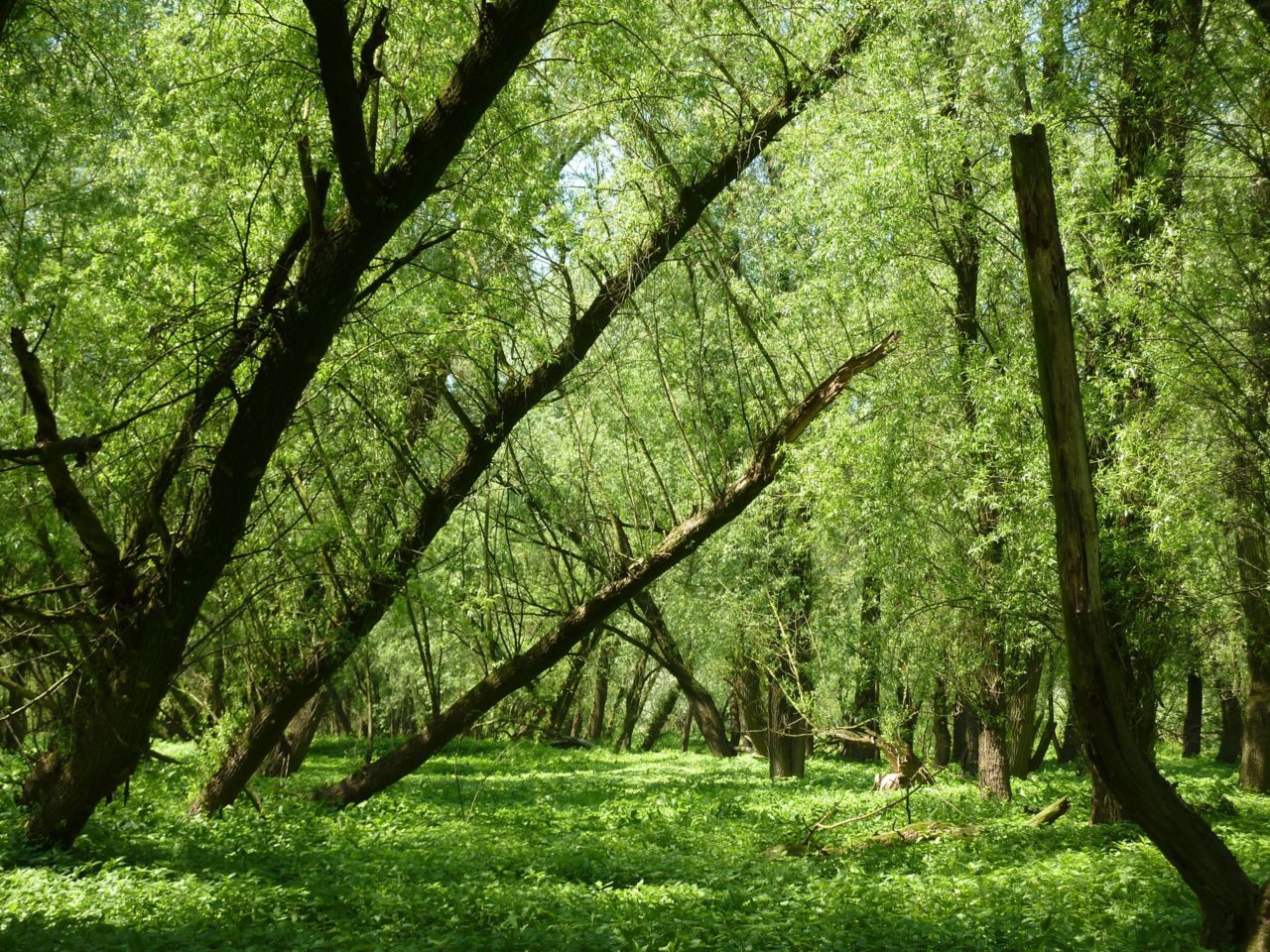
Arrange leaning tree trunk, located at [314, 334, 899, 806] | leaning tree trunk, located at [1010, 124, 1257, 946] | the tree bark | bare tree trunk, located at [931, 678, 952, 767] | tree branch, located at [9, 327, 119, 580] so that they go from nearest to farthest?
leaning tree trunk, located at [1010, 124, 1257, 946] → tree branch, located at [9, 327, 119, 580] → the tree bark → leaning tree trunk, located at [314, 334, 899, 806] → bare tree trunk, located at [931, 678, 952, 767]

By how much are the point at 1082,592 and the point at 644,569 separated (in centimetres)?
529

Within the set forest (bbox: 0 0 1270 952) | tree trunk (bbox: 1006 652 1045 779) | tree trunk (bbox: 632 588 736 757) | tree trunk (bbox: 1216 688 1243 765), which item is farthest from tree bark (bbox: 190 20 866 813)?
tree trunk (bbox: 1216 688 1243 765)

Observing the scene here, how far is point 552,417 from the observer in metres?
17.9

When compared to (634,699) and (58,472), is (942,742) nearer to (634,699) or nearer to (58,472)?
(634,699)

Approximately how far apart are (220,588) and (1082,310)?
359 inches

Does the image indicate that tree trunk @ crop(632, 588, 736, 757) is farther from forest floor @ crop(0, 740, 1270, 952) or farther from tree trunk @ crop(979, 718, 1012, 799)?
tree trunk @ crop(979, 718, 1012, 799)

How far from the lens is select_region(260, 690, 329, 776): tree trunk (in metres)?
12.4

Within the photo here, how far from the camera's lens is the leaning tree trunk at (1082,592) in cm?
466

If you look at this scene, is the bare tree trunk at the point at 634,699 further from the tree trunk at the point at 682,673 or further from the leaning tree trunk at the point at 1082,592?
the leaning tree trunk at the point at 1082,592

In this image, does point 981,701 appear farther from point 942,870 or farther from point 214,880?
point 214,880

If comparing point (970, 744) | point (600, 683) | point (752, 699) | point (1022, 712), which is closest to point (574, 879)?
point (1022, 712)

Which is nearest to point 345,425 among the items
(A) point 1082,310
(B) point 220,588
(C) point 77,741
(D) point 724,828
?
(B) point 220,588

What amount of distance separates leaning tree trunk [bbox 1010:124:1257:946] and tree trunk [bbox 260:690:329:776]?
374 inches

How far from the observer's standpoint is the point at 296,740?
42.5ft
